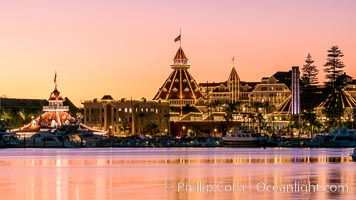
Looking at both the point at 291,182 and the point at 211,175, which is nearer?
the point at 291,182

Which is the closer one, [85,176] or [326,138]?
[85,176]

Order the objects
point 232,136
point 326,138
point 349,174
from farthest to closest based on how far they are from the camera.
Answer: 1. point 232,136
2. point 326,138
3. point 349,174

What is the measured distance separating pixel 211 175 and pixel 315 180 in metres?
9.07

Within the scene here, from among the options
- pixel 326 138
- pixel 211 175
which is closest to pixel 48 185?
pixel 211 175

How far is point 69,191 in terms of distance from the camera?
50.9 metres

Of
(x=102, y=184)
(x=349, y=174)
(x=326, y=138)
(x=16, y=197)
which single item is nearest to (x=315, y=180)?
(x=349, y=174)

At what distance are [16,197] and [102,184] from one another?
9348 millimetres

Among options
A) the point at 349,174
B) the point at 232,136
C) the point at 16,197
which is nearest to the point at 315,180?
the point at 349,174

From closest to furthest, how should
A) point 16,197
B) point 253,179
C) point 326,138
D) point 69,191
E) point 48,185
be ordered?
point 16,197
point 69,191
point 48,185
point 253,179
point 326,138

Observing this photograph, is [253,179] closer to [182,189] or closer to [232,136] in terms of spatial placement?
[182,189]

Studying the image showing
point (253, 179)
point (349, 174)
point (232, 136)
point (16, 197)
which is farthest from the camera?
point (232, 136)

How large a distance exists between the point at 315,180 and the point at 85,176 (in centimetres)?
1482

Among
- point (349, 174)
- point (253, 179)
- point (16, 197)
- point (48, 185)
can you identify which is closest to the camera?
point (16, 197)

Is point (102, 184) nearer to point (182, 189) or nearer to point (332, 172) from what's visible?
point (182, 189)
